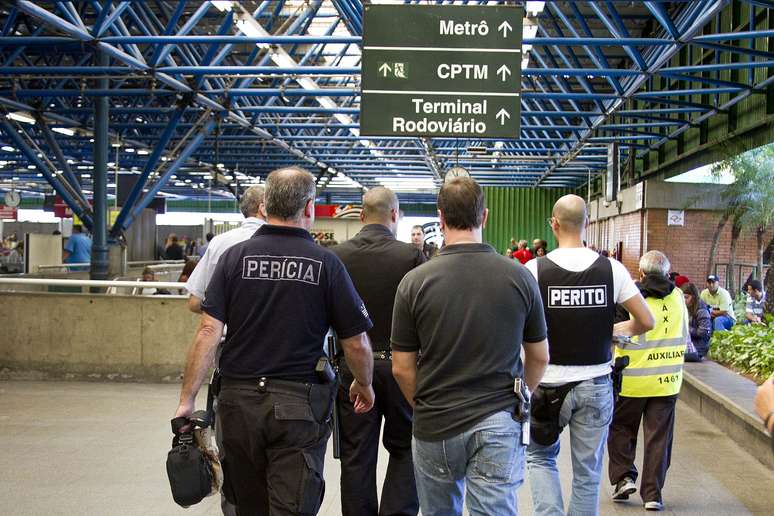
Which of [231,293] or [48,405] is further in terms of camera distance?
[48,405]

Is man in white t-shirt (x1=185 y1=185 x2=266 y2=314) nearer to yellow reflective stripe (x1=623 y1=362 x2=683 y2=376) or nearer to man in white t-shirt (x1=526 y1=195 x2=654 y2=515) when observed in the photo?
man in white t-shirt (x1=526 y1=195 x2=654 y2=515)

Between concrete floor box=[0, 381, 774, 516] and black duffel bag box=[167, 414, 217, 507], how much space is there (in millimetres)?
2126

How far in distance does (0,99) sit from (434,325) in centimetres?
1968

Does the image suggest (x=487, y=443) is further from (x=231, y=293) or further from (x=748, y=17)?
(x=748, y=17)

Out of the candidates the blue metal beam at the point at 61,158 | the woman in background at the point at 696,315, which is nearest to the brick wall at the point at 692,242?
the woman in background at the point at 696,315

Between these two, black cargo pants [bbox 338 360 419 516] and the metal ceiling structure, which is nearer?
black cargo pants [bbox 338 360 419 516]

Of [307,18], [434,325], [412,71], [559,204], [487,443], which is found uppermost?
[307,18]

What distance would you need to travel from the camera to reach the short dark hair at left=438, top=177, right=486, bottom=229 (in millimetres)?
3842

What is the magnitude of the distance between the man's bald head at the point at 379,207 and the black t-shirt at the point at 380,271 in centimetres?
18

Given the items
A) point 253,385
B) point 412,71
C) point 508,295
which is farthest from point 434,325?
point 412,71

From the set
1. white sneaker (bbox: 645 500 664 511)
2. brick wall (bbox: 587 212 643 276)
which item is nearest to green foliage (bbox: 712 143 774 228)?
brick wall (bbox: 587 212 643 276)

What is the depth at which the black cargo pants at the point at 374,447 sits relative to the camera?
501 cm

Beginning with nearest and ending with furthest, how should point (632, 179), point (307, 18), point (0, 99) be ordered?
point (307, 18)
point (0, 99)
point (632, 179)

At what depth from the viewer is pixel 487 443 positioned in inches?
141
